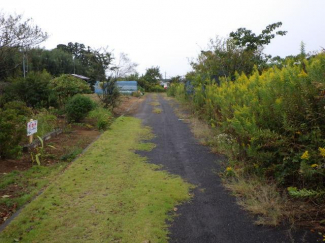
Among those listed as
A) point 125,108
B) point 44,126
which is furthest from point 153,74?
Answer: point 44,126

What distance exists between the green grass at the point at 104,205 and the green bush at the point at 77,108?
5.01 m

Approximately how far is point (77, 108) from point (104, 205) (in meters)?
7.79

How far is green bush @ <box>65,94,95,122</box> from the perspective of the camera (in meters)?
11.8

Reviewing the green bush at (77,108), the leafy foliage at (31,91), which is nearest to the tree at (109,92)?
the leafy foliage at (31,91)

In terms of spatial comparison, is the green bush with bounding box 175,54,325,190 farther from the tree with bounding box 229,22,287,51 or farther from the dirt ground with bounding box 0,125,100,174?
the tree with bounding box 229,22,287,51

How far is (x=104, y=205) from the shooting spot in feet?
14.8

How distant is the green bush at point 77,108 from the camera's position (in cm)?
1177

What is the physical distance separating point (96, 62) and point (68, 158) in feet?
34.1

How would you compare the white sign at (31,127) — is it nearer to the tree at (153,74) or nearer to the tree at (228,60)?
the tree at (228,60)

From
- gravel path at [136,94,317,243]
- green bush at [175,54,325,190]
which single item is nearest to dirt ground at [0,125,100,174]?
gravel path at [136,94,317,243]

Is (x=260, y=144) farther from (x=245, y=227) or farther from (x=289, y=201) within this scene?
(x=245, y=227)

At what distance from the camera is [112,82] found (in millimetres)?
16594

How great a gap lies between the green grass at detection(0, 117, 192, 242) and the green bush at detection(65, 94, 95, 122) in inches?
197

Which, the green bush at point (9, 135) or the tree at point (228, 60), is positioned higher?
the tree at point (228, 60)
